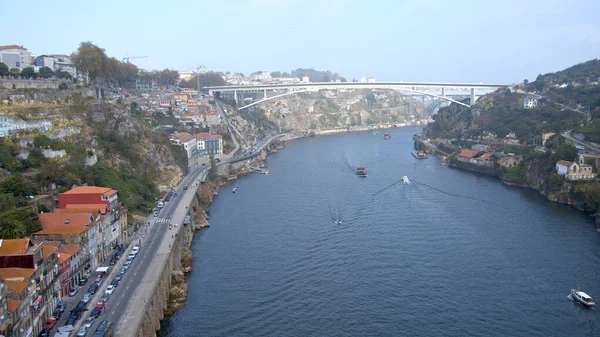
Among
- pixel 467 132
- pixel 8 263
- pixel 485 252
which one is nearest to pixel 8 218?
pixel 8 263

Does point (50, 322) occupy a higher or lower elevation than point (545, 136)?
lower

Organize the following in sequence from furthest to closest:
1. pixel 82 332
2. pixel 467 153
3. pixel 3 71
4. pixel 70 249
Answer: pixel 467 153, pixel 3 71, pixel 70 249, pixel 82 332

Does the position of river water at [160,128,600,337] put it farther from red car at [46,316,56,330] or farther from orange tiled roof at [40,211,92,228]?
orange tiled roof at [40,211,92,228]

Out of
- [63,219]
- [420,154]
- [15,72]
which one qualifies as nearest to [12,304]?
[63,219]

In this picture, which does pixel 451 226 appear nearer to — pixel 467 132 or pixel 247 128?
pixel 467 132

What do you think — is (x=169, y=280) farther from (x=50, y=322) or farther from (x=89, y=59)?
(x=89, y=59)
